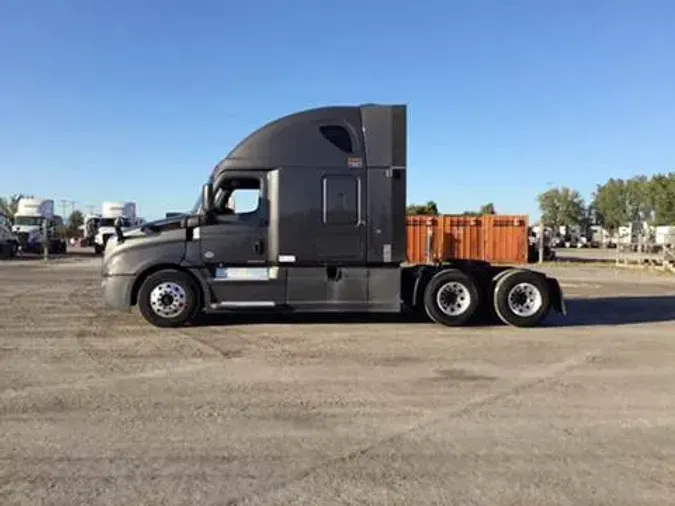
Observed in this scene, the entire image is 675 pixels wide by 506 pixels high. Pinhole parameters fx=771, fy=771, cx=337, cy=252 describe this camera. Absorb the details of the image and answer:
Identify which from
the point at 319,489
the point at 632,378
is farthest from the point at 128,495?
the point at 632,378

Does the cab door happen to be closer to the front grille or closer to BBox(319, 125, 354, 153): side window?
BBox(319, 125, 354, 153): side window

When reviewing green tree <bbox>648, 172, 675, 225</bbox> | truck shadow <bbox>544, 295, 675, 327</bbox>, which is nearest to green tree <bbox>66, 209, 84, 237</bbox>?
green tree <bbox>648, 172, 675, 225</bbox>

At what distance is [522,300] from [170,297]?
5.99 m

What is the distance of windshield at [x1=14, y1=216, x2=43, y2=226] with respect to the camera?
1997 inches

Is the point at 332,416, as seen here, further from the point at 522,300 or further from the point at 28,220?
the point at 28,220

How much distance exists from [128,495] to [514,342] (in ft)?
25.7

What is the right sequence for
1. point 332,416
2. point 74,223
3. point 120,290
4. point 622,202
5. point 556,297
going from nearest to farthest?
1. point 332,416
2. point 120,290
3. point 556,297
4. point 74,223
5. point 622,202

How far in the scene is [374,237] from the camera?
12.9 m

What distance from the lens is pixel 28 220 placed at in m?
51.1

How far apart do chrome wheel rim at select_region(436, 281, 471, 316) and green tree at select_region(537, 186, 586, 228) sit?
108307 mm

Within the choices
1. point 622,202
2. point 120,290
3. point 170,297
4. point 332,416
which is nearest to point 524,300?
point 170,297

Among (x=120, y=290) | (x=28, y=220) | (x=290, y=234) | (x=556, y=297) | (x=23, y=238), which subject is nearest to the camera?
(x=120, y=290)

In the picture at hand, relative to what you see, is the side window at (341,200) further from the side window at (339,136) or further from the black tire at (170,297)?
the black tire at (170,297)

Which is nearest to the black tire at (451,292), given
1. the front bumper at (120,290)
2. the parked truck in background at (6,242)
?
the front bumper at (120,290)
